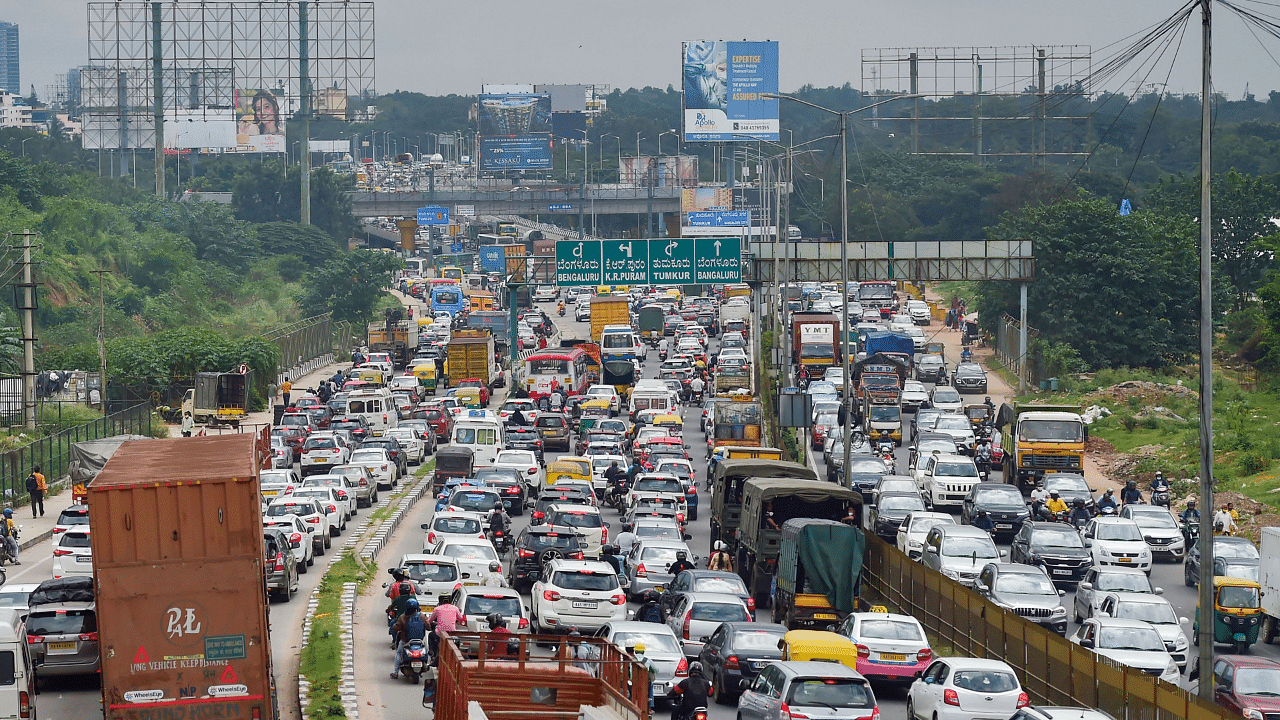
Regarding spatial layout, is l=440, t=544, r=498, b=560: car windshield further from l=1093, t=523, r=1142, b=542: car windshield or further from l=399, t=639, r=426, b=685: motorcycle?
l=1093, t=523, r=1142, b=542: car windshield

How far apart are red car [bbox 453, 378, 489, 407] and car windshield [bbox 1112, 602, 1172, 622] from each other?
4337 centimetres

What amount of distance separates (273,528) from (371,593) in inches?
83.3

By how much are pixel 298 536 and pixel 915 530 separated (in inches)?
490

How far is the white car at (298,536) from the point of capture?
33125mm

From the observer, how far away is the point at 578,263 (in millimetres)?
75688

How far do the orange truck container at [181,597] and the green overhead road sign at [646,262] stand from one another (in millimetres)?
56672

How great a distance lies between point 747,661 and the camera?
2255 cm

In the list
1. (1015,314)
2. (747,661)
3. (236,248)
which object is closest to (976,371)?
(1015,314)

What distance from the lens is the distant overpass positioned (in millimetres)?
170875

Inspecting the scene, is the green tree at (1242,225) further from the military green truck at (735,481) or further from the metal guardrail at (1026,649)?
the metal guardrail at (1026,649)

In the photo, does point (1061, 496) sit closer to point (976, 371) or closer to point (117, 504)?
point (117, 504)

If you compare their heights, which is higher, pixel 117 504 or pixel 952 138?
pixel 952 138

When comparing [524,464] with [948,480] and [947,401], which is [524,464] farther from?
[947,401]

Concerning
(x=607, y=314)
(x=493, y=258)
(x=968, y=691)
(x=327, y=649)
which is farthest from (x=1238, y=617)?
(x=493, y=258)
